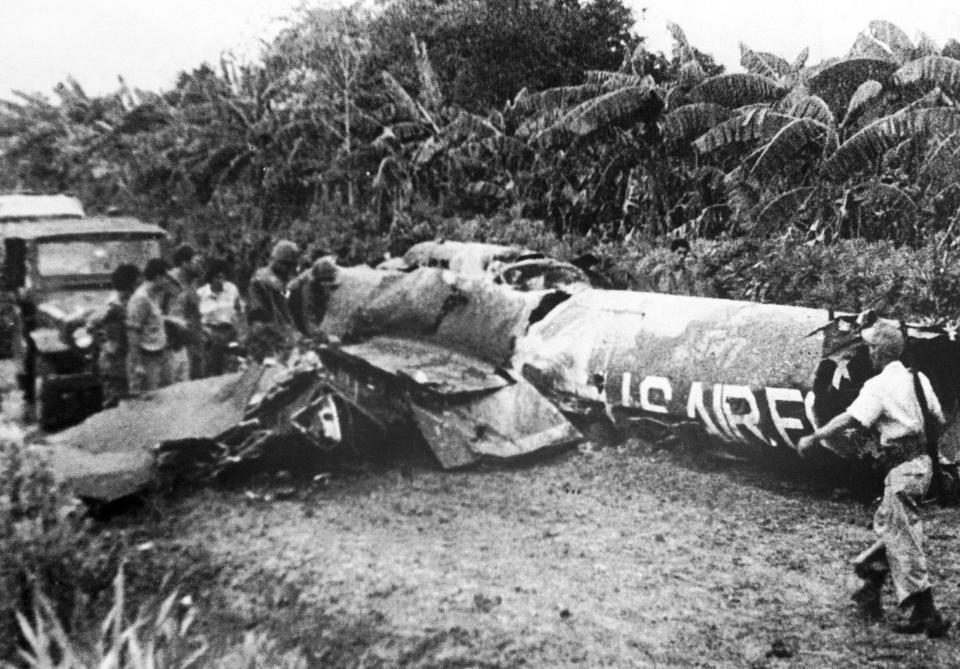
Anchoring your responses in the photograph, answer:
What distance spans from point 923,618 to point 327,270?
4.82 metres

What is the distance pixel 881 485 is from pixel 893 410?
0.58 m

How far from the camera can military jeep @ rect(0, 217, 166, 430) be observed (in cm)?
713

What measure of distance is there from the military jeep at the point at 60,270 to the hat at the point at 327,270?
1374 mm

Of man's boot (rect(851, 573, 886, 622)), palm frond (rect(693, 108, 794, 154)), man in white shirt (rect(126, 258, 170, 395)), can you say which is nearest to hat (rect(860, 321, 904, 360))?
man's boot (rect(851, 573, 886, 622))

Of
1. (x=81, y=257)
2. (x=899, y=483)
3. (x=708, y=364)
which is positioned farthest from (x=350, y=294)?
(x=899, y=483)

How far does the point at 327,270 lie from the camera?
22.0ft

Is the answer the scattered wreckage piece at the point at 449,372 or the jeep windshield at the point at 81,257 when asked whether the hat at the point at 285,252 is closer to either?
the scattered wreckage piece at the point at 449,372

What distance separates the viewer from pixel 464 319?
18.8 feet

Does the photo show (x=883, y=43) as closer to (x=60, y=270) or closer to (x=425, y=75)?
(x=425, y=75)

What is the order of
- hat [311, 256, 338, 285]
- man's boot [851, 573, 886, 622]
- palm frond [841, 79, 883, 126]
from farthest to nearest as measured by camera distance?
hat [311, 256, 338, 285] < palm frond [841, 79, 883, 126] < man's boot [851, 573, 886, 622]

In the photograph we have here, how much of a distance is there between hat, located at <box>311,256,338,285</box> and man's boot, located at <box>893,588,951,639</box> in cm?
468

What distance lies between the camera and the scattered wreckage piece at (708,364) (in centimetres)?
415

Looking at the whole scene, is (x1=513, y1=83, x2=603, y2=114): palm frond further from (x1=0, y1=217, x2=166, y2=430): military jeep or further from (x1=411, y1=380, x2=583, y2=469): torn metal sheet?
(x1=0, y1=217, x2=166, y2=430): military jeep

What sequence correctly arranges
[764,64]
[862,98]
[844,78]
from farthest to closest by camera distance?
[764,64] < [844,78] < [862,98]
